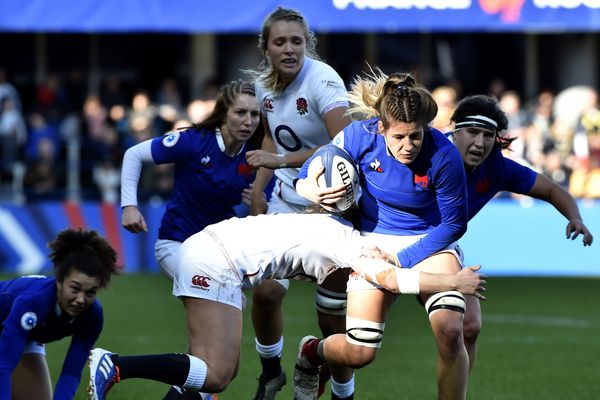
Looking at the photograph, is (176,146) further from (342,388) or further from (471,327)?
(471,327)

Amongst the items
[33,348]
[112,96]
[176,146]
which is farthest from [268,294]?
[112,96]

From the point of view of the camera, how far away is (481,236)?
1609 centimetres

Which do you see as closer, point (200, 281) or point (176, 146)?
point (200, 281)

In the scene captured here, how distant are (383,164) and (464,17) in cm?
1183

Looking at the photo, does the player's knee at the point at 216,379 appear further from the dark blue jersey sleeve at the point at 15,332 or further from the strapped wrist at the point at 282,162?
the strapped wrist at the point at 282,162

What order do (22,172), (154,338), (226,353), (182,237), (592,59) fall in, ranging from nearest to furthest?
1. (226,353)
2. (182,237)
3. (154,338)
4. (22,172)
5. (592,59)

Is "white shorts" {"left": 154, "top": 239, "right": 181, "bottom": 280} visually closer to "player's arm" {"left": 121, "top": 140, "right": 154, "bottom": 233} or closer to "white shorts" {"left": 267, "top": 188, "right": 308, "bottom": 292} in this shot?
"player's arm" {"left": 121, "top": 140, "right": 154, "bottom": 233}

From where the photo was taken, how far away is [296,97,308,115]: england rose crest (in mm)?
7715

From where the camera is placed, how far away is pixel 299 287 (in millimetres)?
15586

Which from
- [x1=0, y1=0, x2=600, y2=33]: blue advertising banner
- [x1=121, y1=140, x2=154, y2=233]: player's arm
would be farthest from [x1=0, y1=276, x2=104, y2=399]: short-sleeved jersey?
[x1=0, y1=0, x2=600, y2=33]: blue advertising banner

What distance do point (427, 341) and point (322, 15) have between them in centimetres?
773

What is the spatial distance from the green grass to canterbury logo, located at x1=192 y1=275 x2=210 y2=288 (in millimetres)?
1771

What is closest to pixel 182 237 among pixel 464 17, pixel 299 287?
pixel 299 287

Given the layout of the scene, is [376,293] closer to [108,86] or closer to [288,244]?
[288,244]
